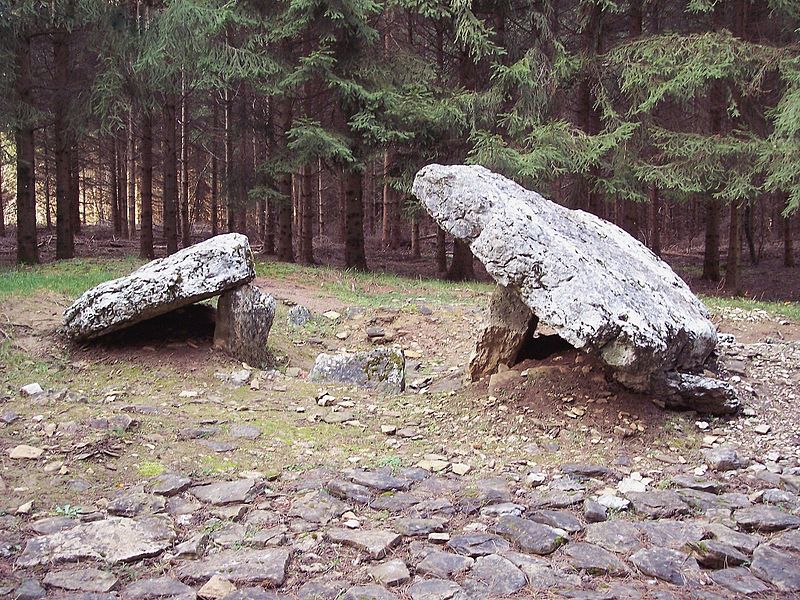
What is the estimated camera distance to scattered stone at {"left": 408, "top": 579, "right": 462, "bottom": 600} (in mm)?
2936

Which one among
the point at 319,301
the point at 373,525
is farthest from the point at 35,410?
the point at 319,301

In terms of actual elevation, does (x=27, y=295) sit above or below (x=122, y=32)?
below

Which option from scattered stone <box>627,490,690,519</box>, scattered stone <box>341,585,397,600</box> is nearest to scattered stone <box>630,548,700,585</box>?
scattered stone <box>627,490,690,519</box>

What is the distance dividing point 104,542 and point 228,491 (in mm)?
854

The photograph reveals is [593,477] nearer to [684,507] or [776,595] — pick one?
[684,507]

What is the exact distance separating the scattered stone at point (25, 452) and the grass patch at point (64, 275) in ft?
14.7

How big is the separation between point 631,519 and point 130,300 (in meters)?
5.17

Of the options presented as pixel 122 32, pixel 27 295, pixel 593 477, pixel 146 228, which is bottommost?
pixel 593 477

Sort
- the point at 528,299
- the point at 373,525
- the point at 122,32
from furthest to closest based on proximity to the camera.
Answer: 1. the point at 122,32
2. the point at 528,299
3. the point at 373,525

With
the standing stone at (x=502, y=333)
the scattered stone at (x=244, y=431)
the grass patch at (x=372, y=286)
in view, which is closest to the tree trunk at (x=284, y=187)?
the grass patch at (x=372, y=286)

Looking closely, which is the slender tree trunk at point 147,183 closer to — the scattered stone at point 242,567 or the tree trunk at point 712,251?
the tree trunk at point 712,251

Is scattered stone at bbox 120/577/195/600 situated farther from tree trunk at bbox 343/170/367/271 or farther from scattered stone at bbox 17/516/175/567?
tree trunk at bbox 343/170/367/271

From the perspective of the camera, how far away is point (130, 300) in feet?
22.2

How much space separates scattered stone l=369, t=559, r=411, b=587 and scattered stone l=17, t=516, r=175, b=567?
1094 millimetres
